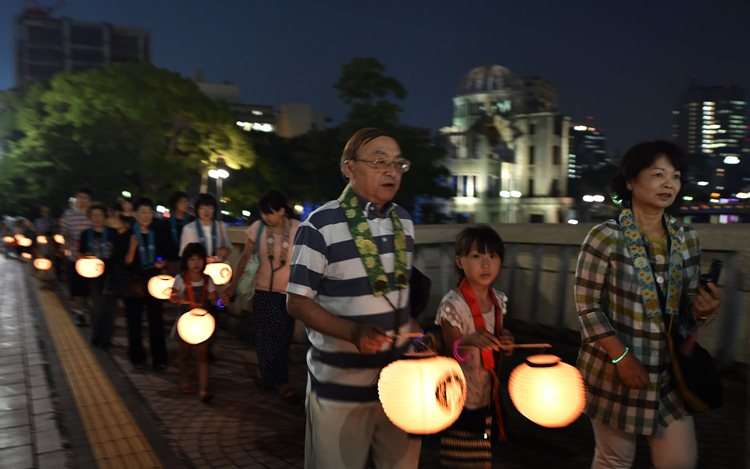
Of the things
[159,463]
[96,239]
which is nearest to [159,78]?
[96,239]

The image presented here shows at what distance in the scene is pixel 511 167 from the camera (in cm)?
6969

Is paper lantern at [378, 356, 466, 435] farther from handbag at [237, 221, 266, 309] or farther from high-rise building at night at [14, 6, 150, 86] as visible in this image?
high-rise building at night at [14, 6, 150, 86]

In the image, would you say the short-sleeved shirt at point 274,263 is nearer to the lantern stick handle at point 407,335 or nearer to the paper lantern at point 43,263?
the lantern stick handle at point 407,335

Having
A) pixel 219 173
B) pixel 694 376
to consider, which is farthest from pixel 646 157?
pixel 219 173

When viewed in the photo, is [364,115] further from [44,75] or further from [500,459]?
[44,75]

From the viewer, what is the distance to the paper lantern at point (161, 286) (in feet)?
20.2

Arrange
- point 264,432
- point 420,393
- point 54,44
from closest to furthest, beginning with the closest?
point 420,393 → point 264,432 → point 54,44

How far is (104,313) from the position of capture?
7434 millimetres

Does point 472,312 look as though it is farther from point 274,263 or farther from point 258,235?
point 258,235

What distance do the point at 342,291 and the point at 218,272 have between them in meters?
4.30

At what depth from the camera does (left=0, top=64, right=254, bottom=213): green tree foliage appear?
24141mm

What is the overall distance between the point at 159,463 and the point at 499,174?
67782 mm

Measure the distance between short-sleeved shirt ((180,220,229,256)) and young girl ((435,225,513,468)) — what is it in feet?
13.4

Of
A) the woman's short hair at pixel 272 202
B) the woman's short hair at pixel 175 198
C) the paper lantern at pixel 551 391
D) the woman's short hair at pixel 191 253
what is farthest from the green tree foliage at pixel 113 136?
the paper lantern at pixel 551 391
